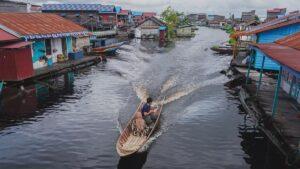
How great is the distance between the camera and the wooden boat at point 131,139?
47.1ft

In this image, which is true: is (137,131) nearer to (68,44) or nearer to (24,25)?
(24,25)

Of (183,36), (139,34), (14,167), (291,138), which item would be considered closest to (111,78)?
(14,167)

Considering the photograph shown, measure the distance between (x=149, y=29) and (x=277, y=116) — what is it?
6909 cm

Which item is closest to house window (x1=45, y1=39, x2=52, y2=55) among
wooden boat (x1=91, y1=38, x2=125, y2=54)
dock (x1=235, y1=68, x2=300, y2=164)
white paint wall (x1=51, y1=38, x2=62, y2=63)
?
white paint wall (x1=51, y1=38, x2=62, y2=63)

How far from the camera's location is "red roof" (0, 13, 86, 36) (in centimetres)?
3081

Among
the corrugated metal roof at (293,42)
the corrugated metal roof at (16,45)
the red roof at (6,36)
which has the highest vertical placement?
the red roof at (6,36)

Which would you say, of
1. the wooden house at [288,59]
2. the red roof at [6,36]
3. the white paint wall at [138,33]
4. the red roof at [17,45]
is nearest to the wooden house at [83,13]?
the white paint wall at [138,33]

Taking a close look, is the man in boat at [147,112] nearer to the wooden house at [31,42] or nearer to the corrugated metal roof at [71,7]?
the wooden house at [31,42]

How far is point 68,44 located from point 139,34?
150ft

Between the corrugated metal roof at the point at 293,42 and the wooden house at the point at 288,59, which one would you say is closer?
the wooden house at the point at 288,59

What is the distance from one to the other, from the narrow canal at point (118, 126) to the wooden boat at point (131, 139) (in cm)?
58

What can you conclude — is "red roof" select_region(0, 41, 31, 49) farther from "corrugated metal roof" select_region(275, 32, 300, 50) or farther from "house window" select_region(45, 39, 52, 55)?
"corrugated metal roof" select_region(275, 32, 300, 50)

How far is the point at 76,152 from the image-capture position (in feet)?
52.3

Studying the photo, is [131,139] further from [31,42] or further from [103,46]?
[103,46]
